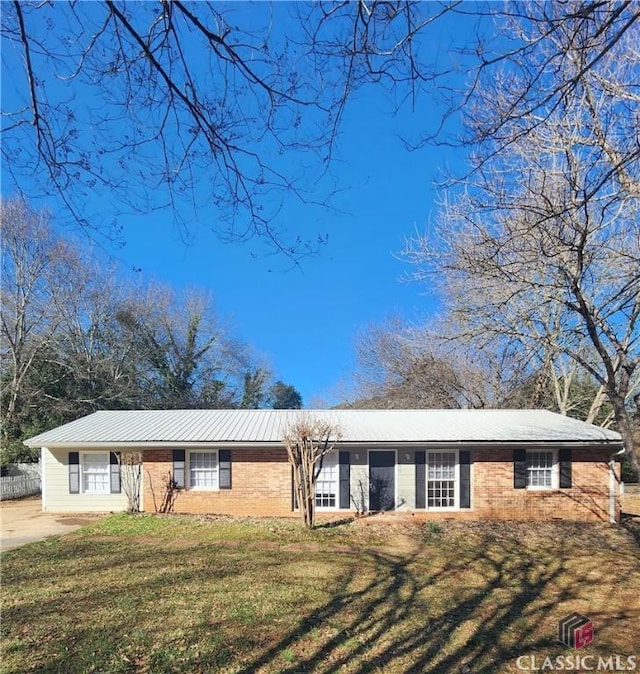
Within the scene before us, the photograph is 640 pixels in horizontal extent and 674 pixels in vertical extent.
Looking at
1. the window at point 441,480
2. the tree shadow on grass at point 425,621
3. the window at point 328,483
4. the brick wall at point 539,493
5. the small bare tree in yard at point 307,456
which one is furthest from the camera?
the window at point 328,483

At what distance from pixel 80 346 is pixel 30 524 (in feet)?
39.0

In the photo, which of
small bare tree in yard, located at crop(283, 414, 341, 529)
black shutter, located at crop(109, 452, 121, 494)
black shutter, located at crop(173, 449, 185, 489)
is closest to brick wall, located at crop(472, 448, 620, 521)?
small bare tree in yard, located at crop(283, 414, 341, 529)

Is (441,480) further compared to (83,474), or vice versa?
(83,474)

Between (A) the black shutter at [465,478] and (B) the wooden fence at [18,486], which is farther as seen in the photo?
(B) the wooden fence at [18,486]

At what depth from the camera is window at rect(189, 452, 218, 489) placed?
1457 centimetres

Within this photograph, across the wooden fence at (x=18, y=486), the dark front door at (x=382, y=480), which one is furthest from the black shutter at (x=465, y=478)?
the wooden fence at (x=18, y=486)

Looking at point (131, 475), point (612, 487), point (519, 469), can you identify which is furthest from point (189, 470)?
point (612, 487)

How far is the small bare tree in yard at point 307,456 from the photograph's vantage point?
12.6 meters

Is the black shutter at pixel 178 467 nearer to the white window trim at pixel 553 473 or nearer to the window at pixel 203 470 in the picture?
the window at pixel 203 470

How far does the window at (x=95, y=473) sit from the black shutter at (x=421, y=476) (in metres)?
9.65

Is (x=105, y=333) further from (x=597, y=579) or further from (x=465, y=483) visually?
(x=597, y=579)

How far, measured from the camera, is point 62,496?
15.3 m

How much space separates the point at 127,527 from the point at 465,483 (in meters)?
9.50

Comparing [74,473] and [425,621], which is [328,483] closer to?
[74,473]
